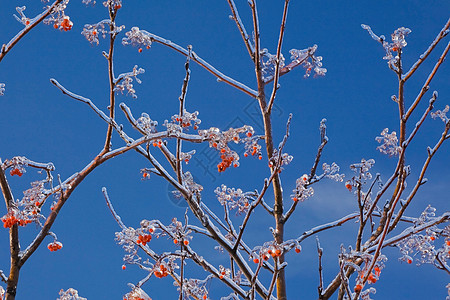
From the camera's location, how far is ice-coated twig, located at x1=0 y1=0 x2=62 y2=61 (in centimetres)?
450

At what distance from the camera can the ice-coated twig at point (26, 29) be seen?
450 centimetres

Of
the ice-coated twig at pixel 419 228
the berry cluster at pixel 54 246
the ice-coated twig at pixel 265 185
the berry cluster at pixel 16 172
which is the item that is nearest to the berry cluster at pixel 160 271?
the ice-coated twig at pixel 265 185

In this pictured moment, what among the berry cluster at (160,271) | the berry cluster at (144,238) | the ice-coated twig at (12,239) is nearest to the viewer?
the ice-coated twig at (12,239)

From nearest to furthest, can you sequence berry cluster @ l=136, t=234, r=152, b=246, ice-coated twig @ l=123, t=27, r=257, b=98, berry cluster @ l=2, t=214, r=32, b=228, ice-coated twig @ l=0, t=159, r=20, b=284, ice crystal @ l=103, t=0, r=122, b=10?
ice-coated twig @ l=0, t=159, r=20, b=284, berry cluster @ l=2, t=214, r=32, b=228, berry cluster @ l=136, t=234, r=152, b=246, ice crystal @ l=103, t=0, r=122, b=10, ice-coated twig @ l=123, t=27, r=257, b=98

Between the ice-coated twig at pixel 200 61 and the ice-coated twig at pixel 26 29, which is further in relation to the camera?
the ice-coated twig at pixel 200 61

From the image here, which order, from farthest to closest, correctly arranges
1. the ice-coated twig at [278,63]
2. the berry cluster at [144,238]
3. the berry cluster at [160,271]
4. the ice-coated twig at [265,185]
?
the ice-coated twig at [278,63]
the berry cluster at [144,238]
the berry cluster at [160,271]
the ice-coated twig at [265,185]

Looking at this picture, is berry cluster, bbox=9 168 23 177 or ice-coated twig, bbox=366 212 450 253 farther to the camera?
berry cluster, bbox=9 168 23 177

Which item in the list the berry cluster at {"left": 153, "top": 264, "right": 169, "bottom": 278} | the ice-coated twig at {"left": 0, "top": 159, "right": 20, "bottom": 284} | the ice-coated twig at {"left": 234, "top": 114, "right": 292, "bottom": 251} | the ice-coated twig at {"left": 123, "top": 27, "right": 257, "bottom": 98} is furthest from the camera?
the ice-coated twig at {"left": 123, "top": 27, "right": 257, "bottom": 98}

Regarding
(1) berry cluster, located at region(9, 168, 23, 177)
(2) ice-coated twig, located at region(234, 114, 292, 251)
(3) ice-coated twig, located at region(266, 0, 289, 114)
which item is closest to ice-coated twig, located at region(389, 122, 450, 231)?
(2) ice-coated twig, located at region(234, 114, 292, 251)

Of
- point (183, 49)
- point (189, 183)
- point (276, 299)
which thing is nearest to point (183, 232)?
point (189, 183)

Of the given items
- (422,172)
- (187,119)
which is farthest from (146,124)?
(422,172)

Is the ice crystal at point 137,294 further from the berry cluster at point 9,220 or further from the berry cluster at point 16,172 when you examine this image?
the berry cluster at point 16,172

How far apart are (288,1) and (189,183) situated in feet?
6.80

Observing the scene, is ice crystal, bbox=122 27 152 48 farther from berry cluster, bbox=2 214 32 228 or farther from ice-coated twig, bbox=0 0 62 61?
berry cluster, bbox=2 214 32 228
